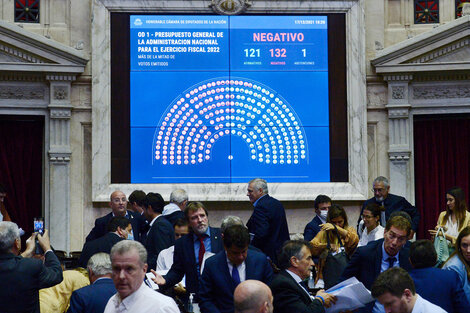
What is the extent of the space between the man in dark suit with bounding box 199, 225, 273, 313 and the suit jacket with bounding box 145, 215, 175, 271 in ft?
6.20

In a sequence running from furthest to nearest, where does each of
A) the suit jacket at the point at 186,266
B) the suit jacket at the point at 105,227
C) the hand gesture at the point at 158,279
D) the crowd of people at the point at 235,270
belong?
the suit jacket at the point at 105,227, the suit jacket at the point at 186,266, the hand gesture at the point at 158,279, the crowd of people at the point at 235,270

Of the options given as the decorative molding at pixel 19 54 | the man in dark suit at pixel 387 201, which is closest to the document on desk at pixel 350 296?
the man in dark suit at pixel 387 201

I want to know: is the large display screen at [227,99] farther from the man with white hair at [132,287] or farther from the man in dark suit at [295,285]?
the man with white hair at [132,287]

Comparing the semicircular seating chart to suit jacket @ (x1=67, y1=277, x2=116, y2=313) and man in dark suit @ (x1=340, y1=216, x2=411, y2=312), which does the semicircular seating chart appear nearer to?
man in dark suit @ (x1=340, y1=216, x2=411, y2=312)

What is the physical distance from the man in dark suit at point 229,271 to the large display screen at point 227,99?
5.55 metres

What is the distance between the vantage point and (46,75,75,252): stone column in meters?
10.9

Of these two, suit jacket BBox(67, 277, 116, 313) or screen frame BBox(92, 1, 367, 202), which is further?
screen frame BBox(92, 1, 367, 202)

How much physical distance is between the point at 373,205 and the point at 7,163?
17.7ft

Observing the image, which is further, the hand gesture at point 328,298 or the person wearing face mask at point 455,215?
the person wearing face mask at point 455,215

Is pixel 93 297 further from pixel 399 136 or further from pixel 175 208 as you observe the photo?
pixel 399 136

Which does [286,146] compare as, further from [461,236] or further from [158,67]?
[461,236]

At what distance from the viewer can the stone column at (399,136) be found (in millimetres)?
11242

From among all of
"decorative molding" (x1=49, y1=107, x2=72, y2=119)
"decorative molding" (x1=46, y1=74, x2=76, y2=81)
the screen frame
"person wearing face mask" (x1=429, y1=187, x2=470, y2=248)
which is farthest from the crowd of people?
"decorative molding" (x1=46, y1=74, x2=76, y2=81)

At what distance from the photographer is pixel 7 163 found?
37.1 ft
